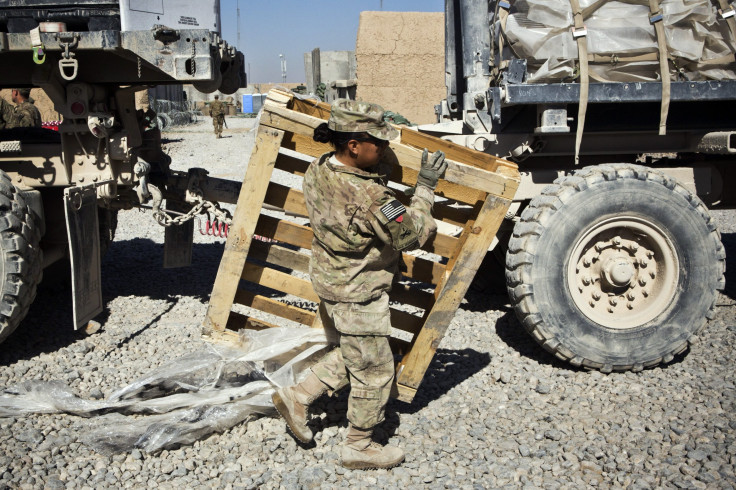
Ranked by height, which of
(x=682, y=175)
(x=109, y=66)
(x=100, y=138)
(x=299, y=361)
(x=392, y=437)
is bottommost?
(x=392, y=437)

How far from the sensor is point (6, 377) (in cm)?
425

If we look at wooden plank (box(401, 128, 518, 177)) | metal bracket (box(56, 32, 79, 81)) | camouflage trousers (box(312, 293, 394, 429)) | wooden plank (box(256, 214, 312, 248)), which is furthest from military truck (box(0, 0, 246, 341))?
camouflage trousers (box(312, 293, 394, 429))

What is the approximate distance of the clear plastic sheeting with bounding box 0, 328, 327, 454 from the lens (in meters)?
3.40

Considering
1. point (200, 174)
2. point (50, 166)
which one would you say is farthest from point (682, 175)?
point (50, 166)

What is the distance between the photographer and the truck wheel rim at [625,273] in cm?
411

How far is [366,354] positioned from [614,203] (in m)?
1.93

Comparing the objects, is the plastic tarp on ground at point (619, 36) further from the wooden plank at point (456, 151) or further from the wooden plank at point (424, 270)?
the wooden plank at point (424, 270)

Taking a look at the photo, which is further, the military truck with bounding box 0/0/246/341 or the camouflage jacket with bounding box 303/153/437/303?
the military truck with bounding box 0/0/246/341

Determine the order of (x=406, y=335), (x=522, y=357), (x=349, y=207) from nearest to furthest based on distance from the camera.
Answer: (x=349, y=207) → (x=522, y=357) → (x=406, y=335)

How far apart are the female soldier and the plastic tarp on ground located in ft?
4.71

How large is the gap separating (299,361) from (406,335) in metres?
1.60

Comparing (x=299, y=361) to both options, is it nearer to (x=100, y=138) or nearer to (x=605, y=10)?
(x=100, y=138)

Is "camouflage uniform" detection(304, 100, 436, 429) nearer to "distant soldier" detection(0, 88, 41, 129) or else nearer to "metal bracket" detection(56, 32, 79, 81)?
"metal bracket" detection(56, 32, 79, 81)

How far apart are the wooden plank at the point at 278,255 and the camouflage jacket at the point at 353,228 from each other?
22.7 inches
